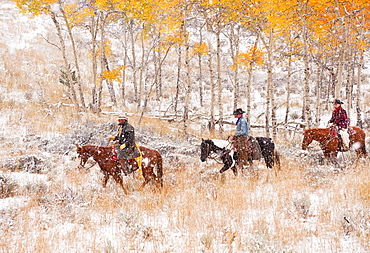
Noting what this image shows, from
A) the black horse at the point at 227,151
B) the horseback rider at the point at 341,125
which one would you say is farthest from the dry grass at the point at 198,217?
the horseback rider at the point at 341,125

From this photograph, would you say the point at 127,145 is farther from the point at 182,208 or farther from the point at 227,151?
the point at 227,151

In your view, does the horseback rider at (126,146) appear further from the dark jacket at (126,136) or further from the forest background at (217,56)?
the forest background at (217,56)

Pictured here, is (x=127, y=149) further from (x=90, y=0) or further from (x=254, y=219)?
(x=90, y=0)

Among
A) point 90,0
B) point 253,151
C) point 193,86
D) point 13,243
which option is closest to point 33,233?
point 13,243

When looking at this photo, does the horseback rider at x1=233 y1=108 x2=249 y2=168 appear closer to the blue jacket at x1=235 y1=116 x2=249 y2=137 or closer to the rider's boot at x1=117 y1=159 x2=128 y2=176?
the blue jacket at x1=235 y1=116 x2=249 y2=137

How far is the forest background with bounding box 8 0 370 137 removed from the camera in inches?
488

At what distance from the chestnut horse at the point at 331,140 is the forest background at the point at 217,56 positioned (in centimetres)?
231

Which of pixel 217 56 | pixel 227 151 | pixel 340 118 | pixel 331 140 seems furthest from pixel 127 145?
pixel 217 56

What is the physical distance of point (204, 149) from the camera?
823 centimetres

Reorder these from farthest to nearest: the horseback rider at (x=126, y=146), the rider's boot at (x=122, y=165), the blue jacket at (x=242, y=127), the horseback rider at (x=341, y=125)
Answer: the horseback rider at (x=341, y=125) → the blue jacket at (x=242, y=127) → the rider's boot at (x=122, y=165) → the horseback rider at (x=126, y=146)

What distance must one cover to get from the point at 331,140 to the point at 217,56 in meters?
7.76

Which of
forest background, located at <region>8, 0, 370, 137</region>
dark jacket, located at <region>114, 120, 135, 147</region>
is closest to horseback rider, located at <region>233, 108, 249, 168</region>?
dark jacket, located at <region>114, 120, 135, 147</region>

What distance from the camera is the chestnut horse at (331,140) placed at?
910 centimetres

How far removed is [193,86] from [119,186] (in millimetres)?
22879
